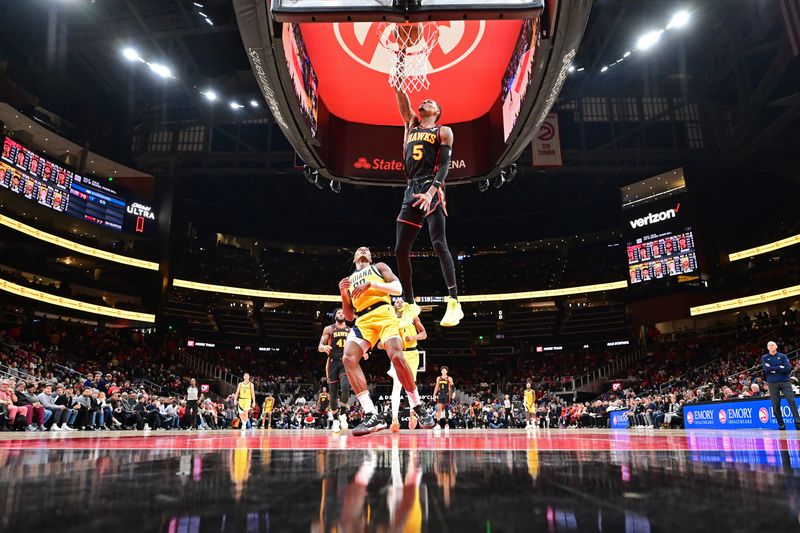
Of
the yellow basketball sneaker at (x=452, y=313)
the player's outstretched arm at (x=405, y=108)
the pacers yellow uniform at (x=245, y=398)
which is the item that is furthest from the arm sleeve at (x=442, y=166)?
the pacers yellow uniform at (x=245, y=398)

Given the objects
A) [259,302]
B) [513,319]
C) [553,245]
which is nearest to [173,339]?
[259,302]

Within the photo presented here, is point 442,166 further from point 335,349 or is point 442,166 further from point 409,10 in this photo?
point 335,349

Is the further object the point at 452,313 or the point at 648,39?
the point at 648,39

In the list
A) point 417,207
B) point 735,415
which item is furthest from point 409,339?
point 735,415

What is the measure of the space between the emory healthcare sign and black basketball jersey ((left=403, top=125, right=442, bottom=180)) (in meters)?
8.59

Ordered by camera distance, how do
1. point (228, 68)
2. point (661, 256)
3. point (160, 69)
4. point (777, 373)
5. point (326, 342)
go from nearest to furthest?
point (777, 373) < point (326, 342) < point (160, 69) < point (228, 68) < point (661, 256)

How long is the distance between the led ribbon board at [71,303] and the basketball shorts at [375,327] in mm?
21516

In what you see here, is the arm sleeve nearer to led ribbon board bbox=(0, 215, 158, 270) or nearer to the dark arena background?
the dark arena background

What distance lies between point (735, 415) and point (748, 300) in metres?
15.7

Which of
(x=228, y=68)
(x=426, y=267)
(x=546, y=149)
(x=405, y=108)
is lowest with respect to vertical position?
(x=405, y=108)

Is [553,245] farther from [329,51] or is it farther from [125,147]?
[329,51]

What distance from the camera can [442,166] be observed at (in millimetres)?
4910

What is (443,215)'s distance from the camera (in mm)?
5156

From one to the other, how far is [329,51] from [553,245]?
29.2 metres
